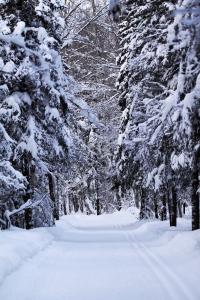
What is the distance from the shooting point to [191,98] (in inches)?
486

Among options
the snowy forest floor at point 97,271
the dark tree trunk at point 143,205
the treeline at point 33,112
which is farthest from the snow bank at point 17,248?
the dark tree trunk at point 143,205

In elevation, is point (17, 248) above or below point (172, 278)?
above

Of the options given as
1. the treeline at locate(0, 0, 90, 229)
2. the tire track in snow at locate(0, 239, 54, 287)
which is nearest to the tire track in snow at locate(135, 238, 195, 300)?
the tire track in snow at locate(0, 239, 54, 287)

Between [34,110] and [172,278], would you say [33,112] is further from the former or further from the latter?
[172,278]

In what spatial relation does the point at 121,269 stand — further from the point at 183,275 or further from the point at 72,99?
the point at 72,99

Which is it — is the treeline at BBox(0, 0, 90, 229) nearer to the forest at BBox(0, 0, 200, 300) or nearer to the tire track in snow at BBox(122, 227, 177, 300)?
the forest at BBox(0, 0, 200, 300)

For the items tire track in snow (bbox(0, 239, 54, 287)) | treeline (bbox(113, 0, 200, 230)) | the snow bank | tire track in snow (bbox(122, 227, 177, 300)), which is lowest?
tire track in snow (bbox(122, 227, 177, 300))

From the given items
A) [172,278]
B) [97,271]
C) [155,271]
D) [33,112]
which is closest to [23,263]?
[97,271]

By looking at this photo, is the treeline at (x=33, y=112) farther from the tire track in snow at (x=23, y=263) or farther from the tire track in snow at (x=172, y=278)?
the tire track in snow at (x=172, y=278)

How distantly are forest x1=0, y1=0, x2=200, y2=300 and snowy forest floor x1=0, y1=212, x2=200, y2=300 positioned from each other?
3cm

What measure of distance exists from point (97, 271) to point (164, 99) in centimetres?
847

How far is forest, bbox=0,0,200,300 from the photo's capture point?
993 centimetres

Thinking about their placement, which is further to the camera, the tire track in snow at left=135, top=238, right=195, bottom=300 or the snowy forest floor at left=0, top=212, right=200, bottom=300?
the snowy forest floor at left=0, top=212, right=200, bottom=300

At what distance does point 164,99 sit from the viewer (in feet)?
61.4
